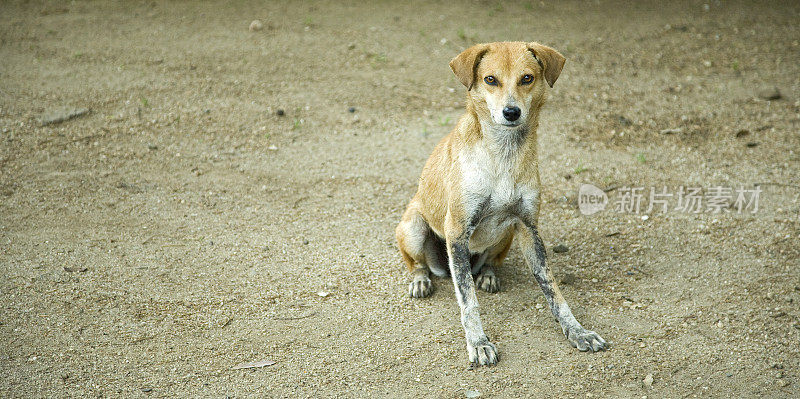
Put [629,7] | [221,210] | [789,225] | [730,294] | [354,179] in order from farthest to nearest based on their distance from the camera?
[629,7] → [354,179] → [221,210] → [789,225] → [730,294]

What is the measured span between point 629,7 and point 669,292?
6781mm

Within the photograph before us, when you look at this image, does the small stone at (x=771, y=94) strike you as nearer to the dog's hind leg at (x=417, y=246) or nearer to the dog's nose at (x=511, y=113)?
the dog's hind leg at (x=417, y=246)

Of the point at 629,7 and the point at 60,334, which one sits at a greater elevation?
the point at 629,7

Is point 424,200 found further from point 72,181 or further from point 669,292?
point 72,181

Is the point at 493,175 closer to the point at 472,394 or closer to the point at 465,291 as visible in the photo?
the point at 465,291

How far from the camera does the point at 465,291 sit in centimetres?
448

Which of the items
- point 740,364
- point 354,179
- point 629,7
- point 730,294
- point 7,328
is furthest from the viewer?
point 629,7

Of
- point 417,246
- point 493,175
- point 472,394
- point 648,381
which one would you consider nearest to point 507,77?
point 493,175

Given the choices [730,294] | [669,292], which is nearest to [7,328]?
[669,292]

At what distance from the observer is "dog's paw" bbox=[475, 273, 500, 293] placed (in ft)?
16.8

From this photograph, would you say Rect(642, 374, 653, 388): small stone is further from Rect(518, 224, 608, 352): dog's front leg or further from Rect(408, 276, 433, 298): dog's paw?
Rect(408, 276, 433, 298): dog's paw

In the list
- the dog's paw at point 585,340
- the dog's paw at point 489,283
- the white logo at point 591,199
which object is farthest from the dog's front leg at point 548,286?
the white logo at point 591,199

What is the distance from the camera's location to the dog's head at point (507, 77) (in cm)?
411

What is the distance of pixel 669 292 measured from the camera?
504cm
